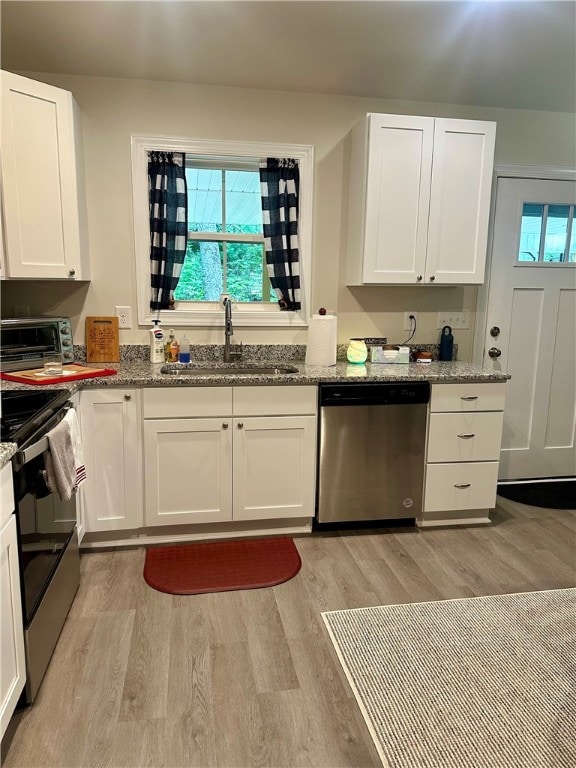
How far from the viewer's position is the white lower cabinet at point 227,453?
266cm

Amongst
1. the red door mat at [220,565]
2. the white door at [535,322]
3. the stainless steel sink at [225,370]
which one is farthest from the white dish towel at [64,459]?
the white door at [535,322]

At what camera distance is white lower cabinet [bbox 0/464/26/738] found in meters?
1.45

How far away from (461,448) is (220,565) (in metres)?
1.48

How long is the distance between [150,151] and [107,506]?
199 centimetres

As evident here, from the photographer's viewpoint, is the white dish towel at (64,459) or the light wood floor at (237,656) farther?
the white dish towel at (64,459)

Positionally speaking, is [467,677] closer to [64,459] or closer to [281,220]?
[64,459]

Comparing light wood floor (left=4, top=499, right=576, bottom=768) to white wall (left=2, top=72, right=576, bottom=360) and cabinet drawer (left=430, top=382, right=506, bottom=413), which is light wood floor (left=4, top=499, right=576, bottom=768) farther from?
white wall (left=2, top=72, right=576, bottom=360)

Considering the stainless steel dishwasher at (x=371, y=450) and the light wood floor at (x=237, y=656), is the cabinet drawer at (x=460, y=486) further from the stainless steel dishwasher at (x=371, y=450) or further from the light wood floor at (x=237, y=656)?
the light wood floor at (x=237, y=656)

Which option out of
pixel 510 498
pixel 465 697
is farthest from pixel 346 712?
pixel 510 498

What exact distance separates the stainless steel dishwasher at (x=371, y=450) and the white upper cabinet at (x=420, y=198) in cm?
71

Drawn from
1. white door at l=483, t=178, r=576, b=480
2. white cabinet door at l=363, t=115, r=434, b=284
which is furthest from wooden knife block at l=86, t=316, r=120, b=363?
white door at l=483, t=178, r=576, b=480

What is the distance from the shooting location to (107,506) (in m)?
2.67

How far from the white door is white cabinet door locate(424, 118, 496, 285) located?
1.57 feet

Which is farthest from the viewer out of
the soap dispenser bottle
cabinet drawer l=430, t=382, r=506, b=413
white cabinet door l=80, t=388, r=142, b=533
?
the soap dispenser bottle
